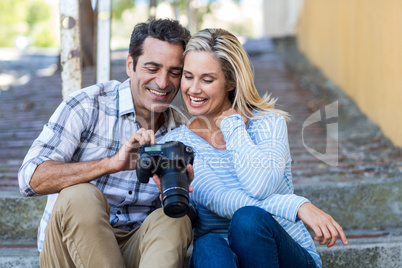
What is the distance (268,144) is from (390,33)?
2.08 metres

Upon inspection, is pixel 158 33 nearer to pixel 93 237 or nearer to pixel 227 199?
pixel 227 199

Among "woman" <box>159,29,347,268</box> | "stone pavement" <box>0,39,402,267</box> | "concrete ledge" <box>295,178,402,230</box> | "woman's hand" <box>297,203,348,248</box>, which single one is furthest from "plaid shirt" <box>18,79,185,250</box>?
"concrete ledge" <box>295,178,402,230</box>

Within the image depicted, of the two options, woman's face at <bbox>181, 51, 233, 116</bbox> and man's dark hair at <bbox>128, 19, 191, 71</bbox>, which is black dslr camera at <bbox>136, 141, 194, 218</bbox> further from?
man's dark hair at <bbox>128, 19, 191, 71</bbox>

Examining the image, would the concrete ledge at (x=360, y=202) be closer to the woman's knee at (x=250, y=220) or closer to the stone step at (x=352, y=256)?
the stone step at (x=352, y=256)

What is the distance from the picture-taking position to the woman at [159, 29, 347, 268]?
76.9 inches

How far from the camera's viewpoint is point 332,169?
3.59 metres

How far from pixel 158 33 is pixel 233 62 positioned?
45 cm

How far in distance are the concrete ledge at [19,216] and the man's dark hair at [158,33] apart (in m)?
1.09

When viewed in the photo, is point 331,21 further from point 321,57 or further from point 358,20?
point 358,20

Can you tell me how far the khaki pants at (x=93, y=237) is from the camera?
1.96 meters

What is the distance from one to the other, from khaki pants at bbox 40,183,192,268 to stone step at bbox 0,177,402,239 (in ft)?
3.18

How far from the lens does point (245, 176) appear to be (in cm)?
210

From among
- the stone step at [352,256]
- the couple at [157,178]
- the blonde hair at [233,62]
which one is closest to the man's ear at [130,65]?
the couple at [157,178]

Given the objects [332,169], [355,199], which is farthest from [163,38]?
[332,169]
